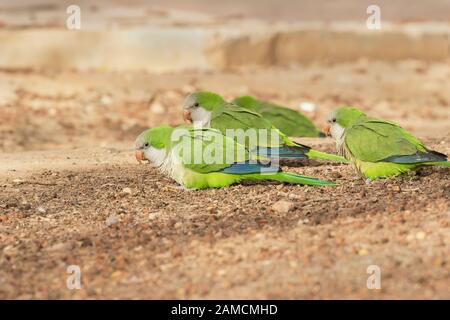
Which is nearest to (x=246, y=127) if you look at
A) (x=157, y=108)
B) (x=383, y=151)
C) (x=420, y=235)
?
(x=383, y=151)

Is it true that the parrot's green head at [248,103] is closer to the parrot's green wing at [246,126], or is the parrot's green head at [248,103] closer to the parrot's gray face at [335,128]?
the parrot's green wing at [246,126]

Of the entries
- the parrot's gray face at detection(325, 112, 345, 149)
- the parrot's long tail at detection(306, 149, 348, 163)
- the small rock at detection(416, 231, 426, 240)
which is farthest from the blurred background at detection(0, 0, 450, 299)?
the parrot's gray face at detection(325, 112, 345, 149)

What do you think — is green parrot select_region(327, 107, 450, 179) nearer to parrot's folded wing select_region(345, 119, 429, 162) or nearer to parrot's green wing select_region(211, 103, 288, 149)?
parrot's folded wing select_region(345, 119, 429, 162)

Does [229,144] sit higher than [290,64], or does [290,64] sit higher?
[290,64]

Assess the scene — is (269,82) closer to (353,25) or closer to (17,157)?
(353,25)

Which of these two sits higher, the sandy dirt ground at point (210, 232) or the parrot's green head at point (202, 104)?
the parrot's green head at point (202, 104)

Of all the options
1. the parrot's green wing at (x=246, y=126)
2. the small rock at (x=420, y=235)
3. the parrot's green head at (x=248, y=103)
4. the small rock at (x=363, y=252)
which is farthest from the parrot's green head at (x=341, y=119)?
the small rock at (x=363, y=252)
